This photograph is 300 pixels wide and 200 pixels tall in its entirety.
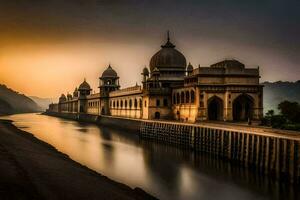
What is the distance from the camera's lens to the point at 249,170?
32875 millimetres

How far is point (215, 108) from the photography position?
61.5 m

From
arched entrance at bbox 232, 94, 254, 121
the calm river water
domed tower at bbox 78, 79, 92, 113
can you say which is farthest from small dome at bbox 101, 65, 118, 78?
the calm river water

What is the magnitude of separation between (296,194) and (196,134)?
2106 centimetres

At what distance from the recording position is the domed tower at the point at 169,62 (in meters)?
77.9

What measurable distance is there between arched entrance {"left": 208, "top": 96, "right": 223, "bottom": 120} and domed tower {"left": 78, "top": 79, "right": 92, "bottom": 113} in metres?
80.8

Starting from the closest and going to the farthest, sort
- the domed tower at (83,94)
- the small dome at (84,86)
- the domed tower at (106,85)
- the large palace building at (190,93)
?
the large palace building at (190,93)
the domed tower at (106,85)
the domed tower at (83,94)
the small dome at (84,86)

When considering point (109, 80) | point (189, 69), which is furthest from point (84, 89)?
point (189, 69)

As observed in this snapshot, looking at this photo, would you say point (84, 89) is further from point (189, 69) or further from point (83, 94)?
point (189, 69)

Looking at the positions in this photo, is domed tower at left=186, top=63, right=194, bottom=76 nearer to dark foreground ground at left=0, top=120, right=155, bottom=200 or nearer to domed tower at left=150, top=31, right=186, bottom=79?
domed tower at left=150, top=31, right=186, bottom=79

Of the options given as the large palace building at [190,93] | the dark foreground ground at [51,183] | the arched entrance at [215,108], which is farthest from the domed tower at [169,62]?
the dark foreground ground at [51,183]

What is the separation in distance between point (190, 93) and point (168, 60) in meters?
20.7

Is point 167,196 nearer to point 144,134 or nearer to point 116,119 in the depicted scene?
point 144,134

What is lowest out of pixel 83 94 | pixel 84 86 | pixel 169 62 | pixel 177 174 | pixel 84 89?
pixel 177 174

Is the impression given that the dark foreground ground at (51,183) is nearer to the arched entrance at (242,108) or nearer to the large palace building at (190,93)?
the large palace building at (190,93)
